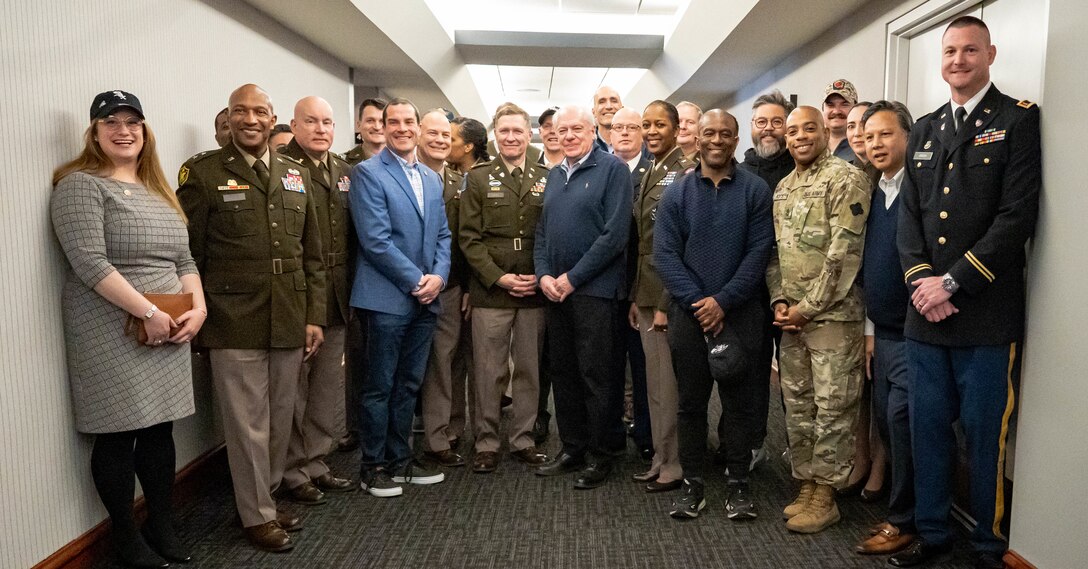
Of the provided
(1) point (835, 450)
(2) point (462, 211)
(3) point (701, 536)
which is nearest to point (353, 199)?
(2) point (462, 211)

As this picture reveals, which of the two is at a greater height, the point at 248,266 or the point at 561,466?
the point at 248,266

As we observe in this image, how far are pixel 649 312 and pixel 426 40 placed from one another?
13.4 ft

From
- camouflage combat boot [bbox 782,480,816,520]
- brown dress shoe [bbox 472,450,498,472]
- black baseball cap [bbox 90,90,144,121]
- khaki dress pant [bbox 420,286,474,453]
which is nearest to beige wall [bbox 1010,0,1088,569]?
camouflage combat boot [bbox 782,480,816,520]

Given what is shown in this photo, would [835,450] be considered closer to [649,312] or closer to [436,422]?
[649,312]

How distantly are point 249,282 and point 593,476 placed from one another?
1.63m

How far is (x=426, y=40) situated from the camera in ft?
20.6

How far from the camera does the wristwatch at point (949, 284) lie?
7.35 feet

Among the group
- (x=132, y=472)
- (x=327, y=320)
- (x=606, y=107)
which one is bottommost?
(x=132, y=472)

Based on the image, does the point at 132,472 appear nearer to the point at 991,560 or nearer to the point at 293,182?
the point at 293,182

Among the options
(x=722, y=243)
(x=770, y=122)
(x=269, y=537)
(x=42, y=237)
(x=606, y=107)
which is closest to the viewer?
(x=42, y=237)

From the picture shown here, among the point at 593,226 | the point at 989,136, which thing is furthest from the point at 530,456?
the point at 989,136

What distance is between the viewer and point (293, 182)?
277 cm

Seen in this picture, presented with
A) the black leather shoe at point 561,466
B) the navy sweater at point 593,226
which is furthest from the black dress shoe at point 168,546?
the navy sweater at point 593,226

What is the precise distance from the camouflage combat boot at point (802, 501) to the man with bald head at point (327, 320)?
182 cm
